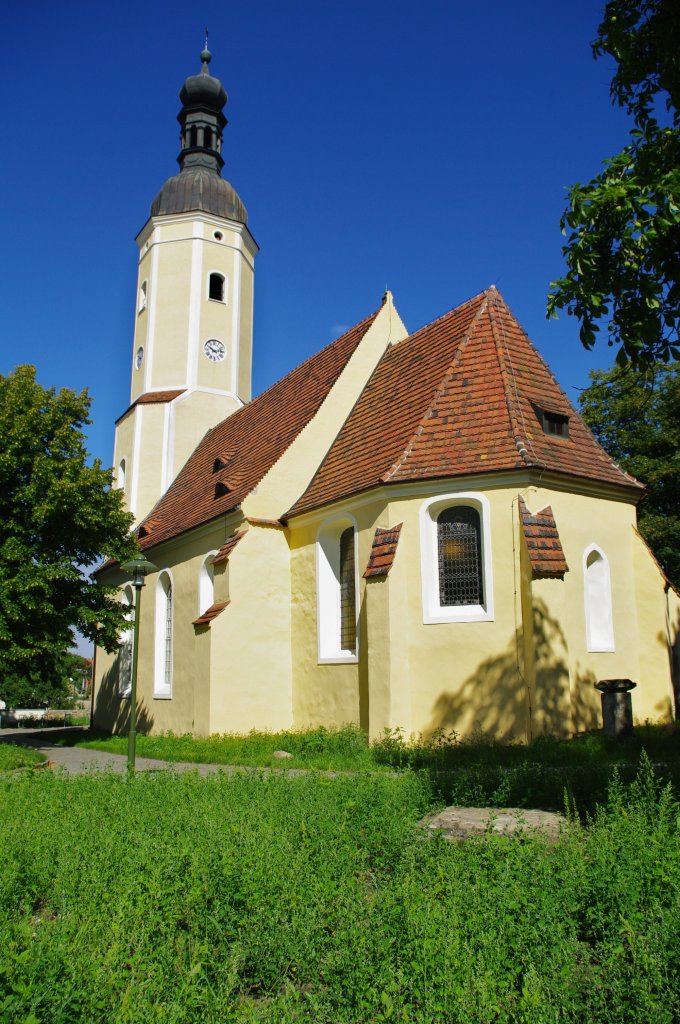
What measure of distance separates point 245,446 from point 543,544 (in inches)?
423

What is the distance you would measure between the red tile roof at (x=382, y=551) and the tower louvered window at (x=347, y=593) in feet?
6.49

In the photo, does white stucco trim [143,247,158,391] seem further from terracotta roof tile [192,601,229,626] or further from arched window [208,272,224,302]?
terracotta roof tile [192,601,229,626]

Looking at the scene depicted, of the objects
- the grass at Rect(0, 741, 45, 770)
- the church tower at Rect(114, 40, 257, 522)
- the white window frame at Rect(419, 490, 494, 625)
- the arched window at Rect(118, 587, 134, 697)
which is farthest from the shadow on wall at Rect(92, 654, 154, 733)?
the white window frame at Rect(419, 490, 494, 625)

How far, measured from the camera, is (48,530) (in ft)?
60.7

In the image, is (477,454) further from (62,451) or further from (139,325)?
(139,325)

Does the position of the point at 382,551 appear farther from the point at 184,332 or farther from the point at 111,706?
the point at 184,332

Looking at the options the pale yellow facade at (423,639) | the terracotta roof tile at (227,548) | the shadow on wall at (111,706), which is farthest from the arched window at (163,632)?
the terracotta roof tile at (227,548)

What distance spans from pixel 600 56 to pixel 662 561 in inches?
777

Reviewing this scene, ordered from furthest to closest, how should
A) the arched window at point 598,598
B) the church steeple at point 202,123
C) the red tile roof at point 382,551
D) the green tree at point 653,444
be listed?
the church steeple at point 202,123
the green tree at point 653,444
the arched window at point 598,598
the red tile roof at point 382,551

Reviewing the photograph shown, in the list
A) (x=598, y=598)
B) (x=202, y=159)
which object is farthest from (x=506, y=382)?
(x=202, y=159)

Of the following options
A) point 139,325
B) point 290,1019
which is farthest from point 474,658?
point 139,325

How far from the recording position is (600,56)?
741 cm

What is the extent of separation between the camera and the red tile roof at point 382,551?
14.4m

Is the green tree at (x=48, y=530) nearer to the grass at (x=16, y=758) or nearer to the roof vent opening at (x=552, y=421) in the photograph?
the grass at (x=16, y=758)
